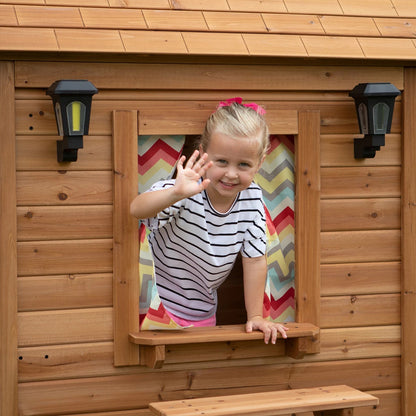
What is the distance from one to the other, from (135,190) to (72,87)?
0.61m

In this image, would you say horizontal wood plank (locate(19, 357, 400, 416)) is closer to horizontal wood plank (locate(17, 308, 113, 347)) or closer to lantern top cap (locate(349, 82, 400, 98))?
horizontal wood plank (locate(17, 308, 113, 347))

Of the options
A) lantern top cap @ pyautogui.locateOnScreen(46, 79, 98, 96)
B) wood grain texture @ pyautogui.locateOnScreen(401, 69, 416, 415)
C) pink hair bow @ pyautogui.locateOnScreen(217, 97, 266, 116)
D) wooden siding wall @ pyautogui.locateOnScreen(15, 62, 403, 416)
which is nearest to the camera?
lantern top cap @ pyautogui.locateOnScreen(46, 79, 98, 96)

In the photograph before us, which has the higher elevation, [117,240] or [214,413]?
[117,240]

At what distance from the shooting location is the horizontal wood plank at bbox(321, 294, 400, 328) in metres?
4.98

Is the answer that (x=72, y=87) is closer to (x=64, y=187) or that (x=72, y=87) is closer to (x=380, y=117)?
(x=64, y=187)

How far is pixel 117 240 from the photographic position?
15.0 ft

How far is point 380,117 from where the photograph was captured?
4812mm

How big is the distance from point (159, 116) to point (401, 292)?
1.66 meters

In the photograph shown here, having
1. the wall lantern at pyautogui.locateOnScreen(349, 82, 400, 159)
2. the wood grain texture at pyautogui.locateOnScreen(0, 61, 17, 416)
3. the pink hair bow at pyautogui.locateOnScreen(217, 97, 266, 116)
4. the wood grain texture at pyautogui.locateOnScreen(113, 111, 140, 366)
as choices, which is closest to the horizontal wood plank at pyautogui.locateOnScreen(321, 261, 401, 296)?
the wall lantern at pyautogui.locateOnScreen(349, 82, 400, 159)

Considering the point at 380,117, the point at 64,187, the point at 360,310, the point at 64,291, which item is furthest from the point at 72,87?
the point at 360,310

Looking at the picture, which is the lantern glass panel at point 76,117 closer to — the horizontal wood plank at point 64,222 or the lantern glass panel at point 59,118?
the lantern glass panel at point 59,118

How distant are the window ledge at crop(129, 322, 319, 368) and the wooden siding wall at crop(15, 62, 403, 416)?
10 cm

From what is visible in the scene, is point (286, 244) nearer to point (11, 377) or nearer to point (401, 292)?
point (401, 292)

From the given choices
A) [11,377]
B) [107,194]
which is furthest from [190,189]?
[11,377]
